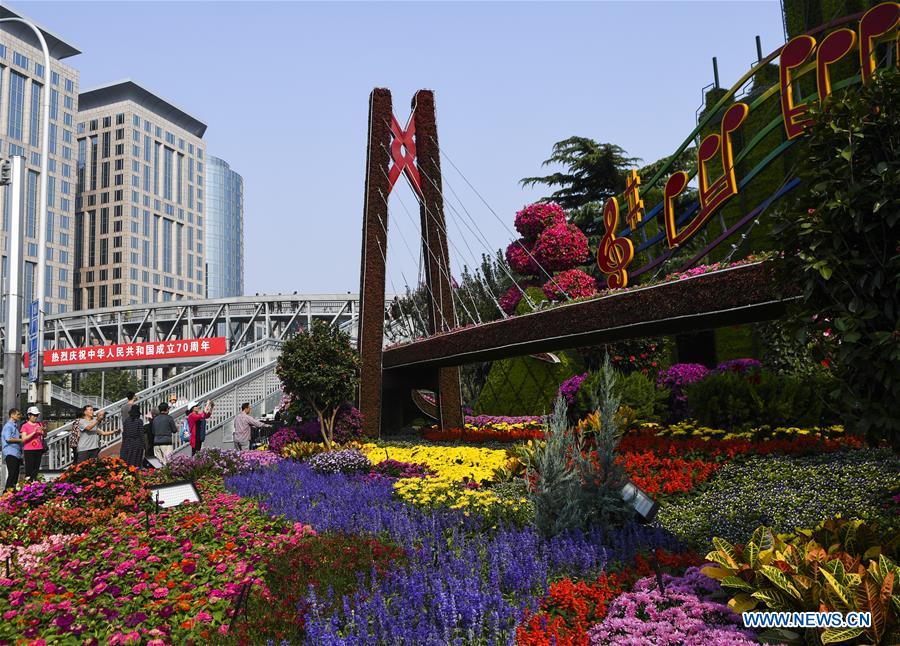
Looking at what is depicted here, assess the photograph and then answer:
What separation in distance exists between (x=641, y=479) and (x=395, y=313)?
25.7m

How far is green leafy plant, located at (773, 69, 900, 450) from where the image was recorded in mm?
4418

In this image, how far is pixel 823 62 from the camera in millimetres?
9781

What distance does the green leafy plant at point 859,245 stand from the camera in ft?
14.5

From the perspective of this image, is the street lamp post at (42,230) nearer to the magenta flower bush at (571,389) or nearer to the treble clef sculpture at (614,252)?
the magenta flower bush at (571,389)

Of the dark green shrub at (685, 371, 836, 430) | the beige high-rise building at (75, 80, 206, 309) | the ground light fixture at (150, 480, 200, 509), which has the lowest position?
the ground light fixture at (150, 480, 200, 509)

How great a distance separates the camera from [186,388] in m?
25.4

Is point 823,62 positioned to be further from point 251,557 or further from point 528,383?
point 528,383

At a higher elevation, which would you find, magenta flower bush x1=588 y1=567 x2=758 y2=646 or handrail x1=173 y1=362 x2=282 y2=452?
handrail x1=173 y1=362 x2=282 y2=452

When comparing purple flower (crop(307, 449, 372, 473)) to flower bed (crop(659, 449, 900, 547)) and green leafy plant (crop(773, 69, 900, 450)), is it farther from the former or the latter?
green leafy plant (crop(773, 69, 900, 450))

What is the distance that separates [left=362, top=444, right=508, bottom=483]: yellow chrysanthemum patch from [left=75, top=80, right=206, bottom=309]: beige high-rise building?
405ft

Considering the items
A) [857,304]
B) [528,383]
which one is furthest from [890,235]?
[528,383]

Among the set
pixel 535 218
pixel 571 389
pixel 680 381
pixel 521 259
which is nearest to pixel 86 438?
pixel 571 389

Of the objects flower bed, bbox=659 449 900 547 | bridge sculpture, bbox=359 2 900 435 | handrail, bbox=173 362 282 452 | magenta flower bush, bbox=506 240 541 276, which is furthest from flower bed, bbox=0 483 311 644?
magenta flower bush, bbox=506 240 541 276

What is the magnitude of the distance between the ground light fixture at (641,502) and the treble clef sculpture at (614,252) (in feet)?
30.0
